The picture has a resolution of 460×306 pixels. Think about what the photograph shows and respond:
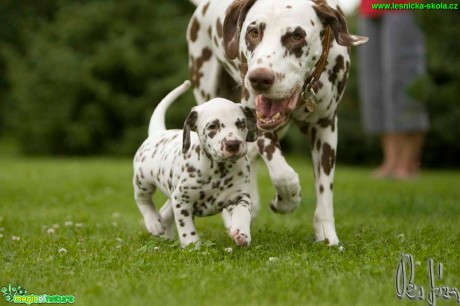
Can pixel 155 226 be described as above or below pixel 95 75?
below

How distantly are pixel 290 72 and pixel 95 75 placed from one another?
16.3 meters

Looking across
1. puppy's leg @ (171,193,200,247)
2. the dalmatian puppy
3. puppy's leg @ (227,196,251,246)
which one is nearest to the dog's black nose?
the dalmatian puppy

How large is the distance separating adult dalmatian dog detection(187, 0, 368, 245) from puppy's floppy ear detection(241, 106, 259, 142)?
2.2 inches

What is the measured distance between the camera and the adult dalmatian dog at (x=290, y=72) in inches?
168

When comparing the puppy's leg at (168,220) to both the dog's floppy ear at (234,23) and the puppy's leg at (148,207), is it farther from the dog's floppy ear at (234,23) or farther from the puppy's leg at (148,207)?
the dog's floppy ear at (234,23)

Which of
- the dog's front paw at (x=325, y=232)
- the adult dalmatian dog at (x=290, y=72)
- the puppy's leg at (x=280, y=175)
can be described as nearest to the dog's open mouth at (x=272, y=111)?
the adult dalmatian dog at (x=290, y=72)

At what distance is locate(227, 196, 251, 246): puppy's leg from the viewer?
4.43 meters

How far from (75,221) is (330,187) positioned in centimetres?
242

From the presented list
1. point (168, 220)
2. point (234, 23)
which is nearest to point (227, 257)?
point (168, 220)

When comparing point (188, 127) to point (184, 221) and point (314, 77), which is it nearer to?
point (184, 221)

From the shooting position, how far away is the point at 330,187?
205 inches

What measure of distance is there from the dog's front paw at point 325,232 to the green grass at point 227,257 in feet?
0.27

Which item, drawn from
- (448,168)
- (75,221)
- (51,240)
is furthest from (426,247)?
(448,168)

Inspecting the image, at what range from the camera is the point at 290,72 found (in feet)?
14.1
